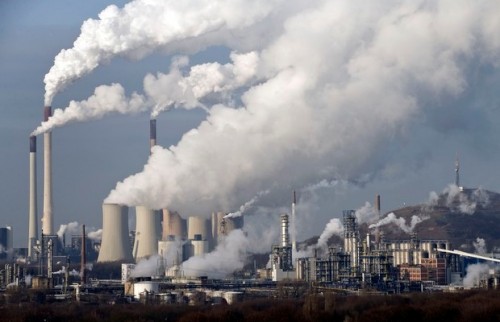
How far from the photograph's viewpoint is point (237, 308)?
42.6m

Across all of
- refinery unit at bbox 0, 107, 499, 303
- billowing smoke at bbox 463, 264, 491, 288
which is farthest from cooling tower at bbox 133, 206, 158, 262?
billowing smoke at bbox 463, 264, 491, 288

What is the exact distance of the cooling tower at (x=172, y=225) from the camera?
238 feet

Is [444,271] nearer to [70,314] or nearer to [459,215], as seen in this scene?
[70,314]

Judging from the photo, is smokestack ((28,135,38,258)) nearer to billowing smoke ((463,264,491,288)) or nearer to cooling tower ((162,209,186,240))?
cooling tower ((162,209,186,240))

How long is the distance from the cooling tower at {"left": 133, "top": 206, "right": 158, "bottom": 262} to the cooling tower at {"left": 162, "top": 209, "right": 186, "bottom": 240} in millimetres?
2820

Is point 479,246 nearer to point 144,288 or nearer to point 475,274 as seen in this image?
point 475,274

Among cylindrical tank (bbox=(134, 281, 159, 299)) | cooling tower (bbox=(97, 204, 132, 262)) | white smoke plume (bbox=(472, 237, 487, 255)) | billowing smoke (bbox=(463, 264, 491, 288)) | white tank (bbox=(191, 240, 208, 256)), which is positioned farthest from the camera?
white smoke plume (bbox=(472, 237, 487, 255))

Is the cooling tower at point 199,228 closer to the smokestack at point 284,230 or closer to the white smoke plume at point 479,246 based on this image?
the smokestack at point 284,230

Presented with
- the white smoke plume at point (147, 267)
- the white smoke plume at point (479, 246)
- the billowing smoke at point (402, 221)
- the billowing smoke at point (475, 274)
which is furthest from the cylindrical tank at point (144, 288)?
the white smoke plume at point (479, 246)

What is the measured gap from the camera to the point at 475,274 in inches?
2547

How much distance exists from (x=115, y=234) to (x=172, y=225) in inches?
298

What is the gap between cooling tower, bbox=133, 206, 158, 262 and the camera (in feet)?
220

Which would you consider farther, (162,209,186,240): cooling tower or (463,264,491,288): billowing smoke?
(162,209,186,240): cooling tower

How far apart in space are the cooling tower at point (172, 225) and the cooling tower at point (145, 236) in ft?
9.25
